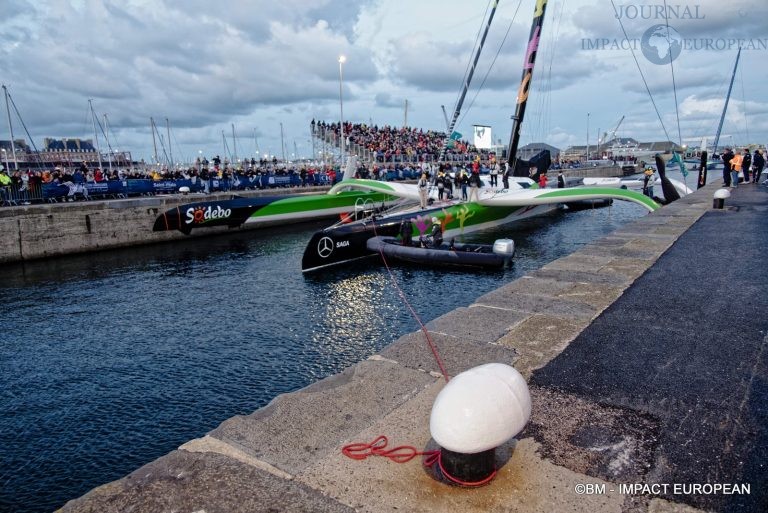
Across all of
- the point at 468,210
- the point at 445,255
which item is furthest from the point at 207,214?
the point at 445,255

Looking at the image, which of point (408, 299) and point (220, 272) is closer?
point (408, 299)

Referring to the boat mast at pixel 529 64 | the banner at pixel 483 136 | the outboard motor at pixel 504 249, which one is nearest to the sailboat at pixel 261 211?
the outboard motor at pixel 504 249

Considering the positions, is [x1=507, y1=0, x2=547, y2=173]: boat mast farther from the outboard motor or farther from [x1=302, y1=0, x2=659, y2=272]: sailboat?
the outboard motor

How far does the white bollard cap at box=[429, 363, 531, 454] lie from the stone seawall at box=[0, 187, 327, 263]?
17710 millimetres

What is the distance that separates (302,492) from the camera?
2410 millimetres

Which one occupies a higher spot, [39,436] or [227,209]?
[227,209]

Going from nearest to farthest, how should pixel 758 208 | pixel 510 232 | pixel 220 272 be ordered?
pixel 758 208 → pixel 220 272 → pixel 510 232

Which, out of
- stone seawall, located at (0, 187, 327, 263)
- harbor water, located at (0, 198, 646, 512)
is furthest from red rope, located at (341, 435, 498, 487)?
stone seawall, located at (0, 187, 327, 263)

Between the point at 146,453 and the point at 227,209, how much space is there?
15438 mm

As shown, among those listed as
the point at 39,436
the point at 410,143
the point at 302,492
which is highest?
the point at 410,143

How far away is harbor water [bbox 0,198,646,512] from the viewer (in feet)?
17.3

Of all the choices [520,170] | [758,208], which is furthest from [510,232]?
[758,208]

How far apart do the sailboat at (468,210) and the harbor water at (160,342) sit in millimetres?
653

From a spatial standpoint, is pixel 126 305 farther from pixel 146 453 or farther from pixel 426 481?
pixel 426 481
